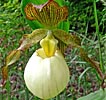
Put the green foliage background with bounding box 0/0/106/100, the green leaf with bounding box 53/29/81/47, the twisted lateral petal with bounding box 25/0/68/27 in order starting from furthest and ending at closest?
1. the green foliage background with bounding box 0/0/106/100
2. the green leaf with bounding box 53/29/81/47
3. the twisted lateral petal with bounding box 25/0/68/27

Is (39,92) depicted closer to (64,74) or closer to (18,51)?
(64,74)

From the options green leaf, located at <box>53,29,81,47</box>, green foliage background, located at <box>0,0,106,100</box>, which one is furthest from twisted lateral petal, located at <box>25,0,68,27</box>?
green foliage background, located at <box>0,0,106,100</box>

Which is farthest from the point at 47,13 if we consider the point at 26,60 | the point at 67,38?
the point at 26,60

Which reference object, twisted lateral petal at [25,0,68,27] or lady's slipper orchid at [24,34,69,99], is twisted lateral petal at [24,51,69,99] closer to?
lady's slipper orchid at [24,34,69,99]

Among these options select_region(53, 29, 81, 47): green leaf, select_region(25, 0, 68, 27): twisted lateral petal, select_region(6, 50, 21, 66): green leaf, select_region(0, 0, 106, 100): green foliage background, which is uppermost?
select_region(25, 0, 68, 27): twisted lateral petal

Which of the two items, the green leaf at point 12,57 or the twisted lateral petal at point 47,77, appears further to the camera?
the green leaf at point 12,57

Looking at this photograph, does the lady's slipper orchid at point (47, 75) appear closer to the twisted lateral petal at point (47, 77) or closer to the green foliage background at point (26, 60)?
the twisted lateral petal at point (47, 77)

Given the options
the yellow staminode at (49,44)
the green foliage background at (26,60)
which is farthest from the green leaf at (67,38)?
the green foliage background at (26,60)

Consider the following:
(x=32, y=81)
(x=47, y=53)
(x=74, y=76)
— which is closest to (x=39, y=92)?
(x=32, y=81)

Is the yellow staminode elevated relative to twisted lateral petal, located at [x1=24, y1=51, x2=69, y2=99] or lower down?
elevated
